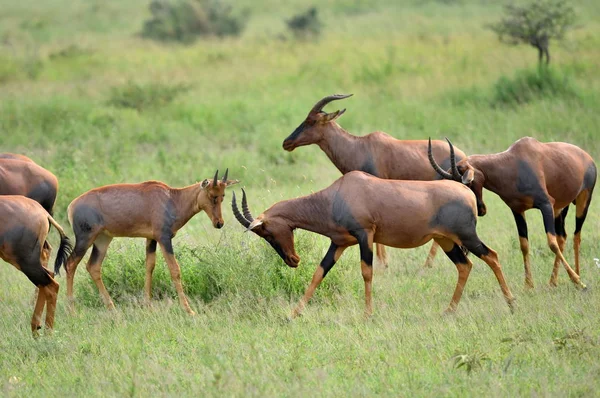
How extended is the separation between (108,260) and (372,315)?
132 inches

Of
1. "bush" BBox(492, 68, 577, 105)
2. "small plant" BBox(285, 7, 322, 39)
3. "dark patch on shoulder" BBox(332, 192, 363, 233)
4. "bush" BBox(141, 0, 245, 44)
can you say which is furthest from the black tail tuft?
"bush" BBox(141, 0, 245, 44)

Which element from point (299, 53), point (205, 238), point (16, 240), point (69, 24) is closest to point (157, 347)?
point (16, 240)

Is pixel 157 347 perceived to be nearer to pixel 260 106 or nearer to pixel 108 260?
pixel 108 260

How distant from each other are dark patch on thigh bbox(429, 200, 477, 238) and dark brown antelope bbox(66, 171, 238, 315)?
2334 mm

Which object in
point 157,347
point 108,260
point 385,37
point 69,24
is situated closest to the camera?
point 157,347

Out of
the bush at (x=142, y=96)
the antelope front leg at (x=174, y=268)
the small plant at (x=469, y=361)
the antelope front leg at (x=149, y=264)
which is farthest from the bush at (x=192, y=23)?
the small plant at (x=469, y=361)

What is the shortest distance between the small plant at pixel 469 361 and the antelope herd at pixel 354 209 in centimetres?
188

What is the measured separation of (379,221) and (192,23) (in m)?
26.2

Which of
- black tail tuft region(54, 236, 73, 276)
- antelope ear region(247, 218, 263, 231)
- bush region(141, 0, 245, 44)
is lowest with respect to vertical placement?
bush region(141, 0, 245, 44)

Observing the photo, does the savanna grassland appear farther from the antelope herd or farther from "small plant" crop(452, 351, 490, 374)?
the antelope herd

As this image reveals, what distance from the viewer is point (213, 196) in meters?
10.3

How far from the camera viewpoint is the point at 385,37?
100 ft

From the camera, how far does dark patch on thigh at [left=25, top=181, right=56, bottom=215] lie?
11.4 metres

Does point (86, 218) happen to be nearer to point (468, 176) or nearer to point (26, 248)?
point (26, 248)
